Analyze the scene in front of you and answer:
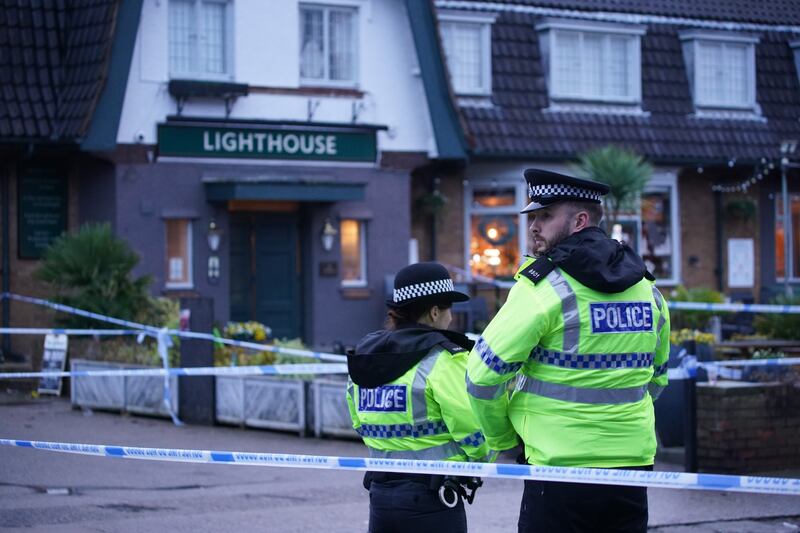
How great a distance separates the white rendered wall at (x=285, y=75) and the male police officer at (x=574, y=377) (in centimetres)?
1504

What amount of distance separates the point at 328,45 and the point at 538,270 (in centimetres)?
1627

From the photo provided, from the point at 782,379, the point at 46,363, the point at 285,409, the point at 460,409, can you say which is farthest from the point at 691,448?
the point at 46,363

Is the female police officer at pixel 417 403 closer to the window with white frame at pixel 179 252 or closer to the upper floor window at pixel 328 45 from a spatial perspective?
the window with white frame at pixel 179 252

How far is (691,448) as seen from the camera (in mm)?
10758

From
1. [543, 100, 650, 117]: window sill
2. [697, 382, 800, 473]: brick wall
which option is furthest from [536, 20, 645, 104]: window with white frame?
[697, 382, 800, 473]: brick wall

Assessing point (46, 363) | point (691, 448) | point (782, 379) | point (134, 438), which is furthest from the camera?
point (46, 363)

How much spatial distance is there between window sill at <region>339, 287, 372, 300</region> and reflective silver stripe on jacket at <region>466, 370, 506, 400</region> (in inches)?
631

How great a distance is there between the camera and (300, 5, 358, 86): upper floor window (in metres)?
20.4

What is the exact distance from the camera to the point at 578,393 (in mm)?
4621

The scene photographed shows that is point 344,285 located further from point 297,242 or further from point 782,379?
point 782,379

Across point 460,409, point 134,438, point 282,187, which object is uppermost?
point 282,187

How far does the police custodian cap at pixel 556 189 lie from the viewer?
4.82m

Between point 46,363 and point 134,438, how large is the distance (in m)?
3.90

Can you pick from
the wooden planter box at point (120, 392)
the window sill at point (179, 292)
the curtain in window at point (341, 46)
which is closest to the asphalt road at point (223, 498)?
the wooden planter box at point (120, 392)
